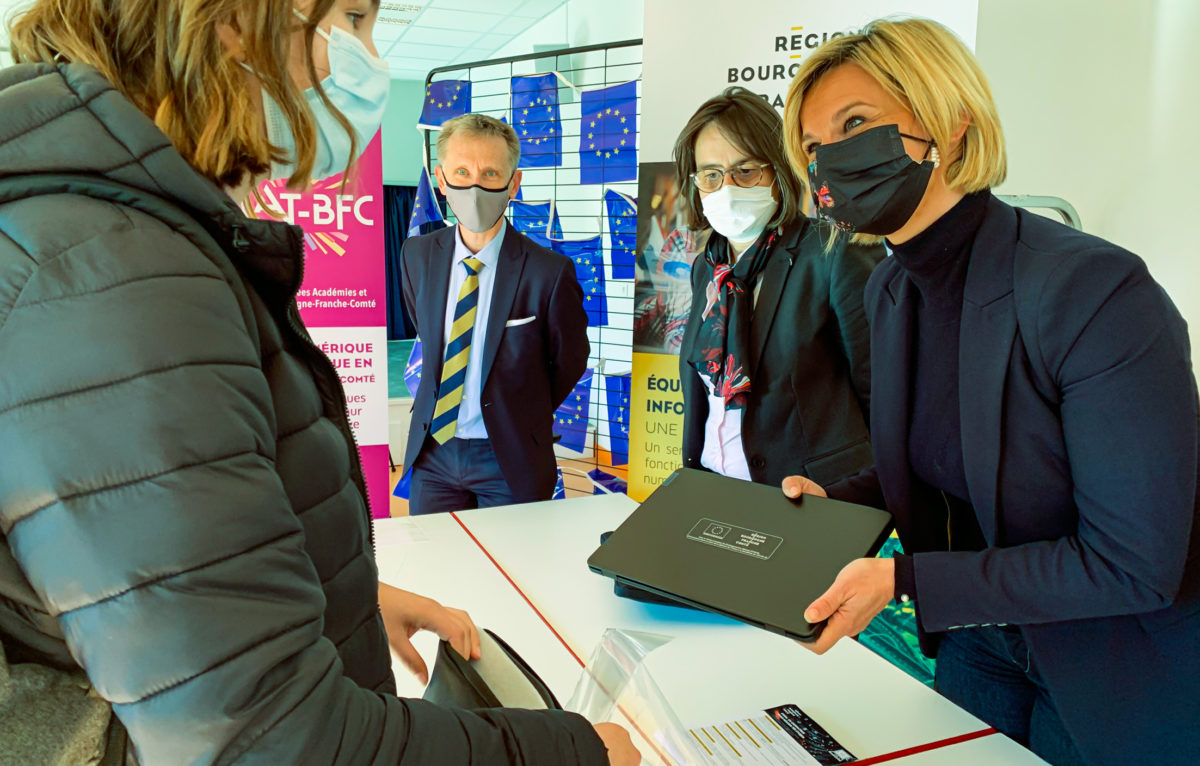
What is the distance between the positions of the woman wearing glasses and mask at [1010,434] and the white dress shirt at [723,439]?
879 mm

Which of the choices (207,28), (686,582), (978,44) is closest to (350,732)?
(207,28)

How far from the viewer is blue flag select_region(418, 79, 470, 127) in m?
5.08

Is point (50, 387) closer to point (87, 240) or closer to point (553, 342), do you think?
point (87, 240)

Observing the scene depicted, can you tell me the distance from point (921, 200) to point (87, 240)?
1.36 m

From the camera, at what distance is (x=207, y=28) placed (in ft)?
2.28

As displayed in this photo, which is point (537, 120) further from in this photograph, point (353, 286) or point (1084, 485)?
point (1084, 485)

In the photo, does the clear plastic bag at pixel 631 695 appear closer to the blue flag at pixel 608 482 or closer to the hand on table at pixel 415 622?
the hand on table at pixel 415 622

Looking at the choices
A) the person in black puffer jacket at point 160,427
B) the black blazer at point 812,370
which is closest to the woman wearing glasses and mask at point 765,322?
the black blazer at point 812,370

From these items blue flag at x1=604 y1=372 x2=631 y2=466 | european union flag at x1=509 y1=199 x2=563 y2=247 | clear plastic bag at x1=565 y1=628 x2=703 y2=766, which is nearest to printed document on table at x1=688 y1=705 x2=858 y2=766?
clear plastic bag at x1=565 y1=628 x2=703 y2=766

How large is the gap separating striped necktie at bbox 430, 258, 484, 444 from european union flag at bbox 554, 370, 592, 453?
2.60 meters

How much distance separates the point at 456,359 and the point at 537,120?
2820 mm

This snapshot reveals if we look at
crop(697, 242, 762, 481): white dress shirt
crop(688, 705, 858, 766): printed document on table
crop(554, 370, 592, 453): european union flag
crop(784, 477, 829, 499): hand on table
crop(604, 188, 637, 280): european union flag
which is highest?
crop(604, 188, 637, 280): european union flag

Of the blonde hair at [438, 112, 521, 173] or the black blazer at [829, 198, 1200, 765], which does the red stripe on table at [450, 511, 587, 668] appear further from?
the blonde hair at [438, 112, 521, 173]

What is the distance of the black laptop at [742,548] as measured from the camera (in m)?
1.29
